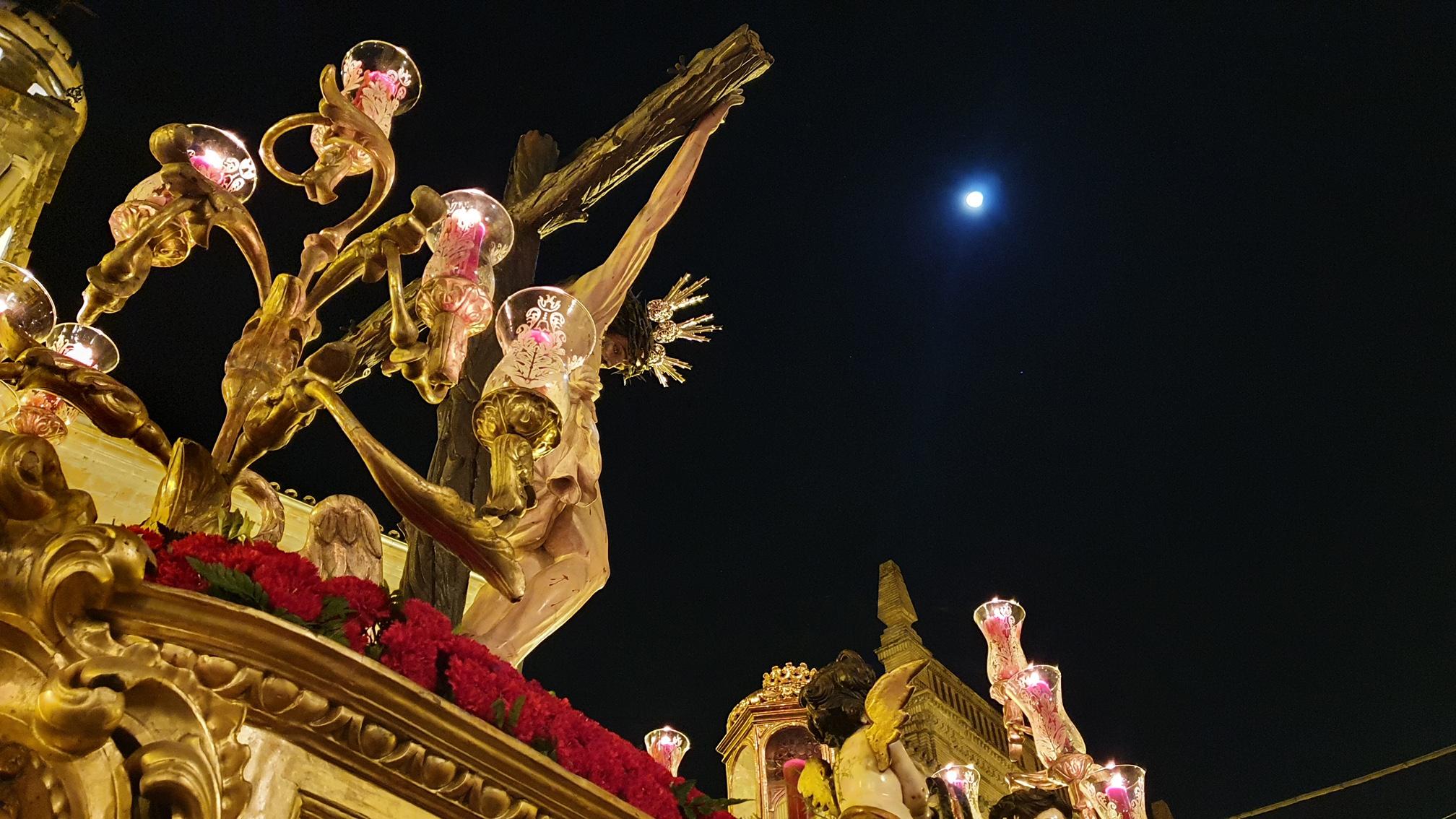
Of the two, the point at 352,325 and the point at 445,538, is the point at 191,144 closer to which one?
the point at 445,538

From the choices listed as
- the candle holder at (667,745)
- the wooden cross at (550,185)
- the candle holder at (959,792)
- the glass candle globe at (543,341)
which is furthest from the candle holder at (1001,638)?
the glass candle globe at (543,341)

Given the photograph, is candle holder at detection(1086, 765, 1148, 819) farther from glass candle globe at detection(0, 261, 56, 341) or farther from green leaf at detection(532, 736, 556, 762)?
glass candle globe at detection(0, 261, 56, 341)

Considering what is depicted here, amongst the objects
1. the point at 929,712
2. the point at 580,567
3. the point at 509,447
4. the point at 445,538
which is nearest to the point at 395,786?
the point at 445,538

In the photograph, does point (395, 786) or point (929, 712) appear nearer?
point (395, 786)

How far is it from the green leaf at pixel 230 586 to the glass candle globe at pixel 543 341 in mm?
923

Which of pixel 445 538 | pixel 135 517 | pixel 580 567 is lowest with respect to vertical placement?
pixel 445 538

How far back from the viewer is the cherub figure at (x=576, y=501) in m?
4.07

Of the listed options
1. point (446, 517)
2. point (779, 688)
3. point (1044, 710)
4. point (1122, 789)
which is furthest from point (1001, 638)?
point (446, 517)

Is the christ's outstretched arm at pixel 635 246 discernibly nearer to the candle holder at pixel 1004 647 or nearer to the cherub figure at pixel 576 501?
the cherub figure at pixel 576 501

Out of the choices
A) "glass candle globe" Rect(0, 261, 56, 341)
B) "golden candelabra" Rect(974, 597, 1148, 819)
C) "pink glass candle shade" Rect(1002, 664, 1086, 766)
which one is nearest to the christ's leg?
"glass candle globe" Rect(0, 261, 56, 341)

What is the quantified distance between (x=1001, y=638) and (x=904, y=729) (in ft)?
19.9

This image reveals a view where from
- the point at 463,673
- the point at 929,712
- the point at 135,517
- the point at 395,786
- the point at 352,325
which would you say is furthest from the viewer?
the point at 929,712

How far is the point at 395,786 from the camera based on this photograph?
8.30 feet

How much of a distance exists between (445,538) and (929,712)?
11.2 m
